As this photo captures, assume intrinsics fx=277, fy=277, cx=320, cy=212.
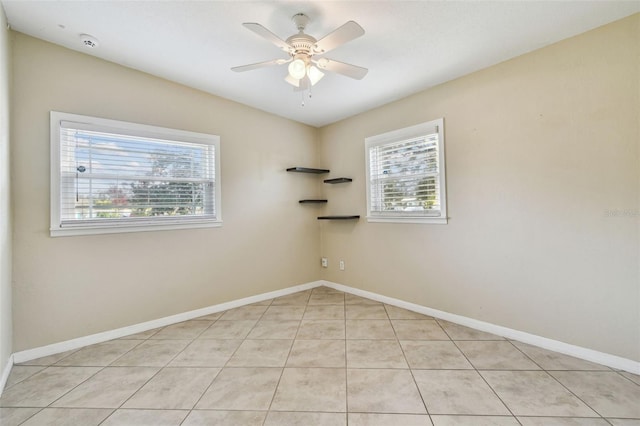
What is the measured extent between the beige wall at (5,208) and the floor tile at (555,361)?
→ 3773mm

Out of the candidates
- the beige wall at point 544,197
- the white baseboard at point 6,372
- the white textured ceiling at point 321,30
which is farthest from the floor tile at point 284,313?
the white textured ceiling at point 321,30

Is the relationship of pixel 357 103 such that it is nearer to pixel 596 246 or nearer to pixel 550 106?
pixel 550 106

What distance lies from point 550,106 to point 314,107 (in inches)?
92.7

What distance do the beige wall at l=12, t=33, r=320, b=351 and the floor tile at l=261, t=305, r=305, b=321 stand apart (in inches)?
17.1

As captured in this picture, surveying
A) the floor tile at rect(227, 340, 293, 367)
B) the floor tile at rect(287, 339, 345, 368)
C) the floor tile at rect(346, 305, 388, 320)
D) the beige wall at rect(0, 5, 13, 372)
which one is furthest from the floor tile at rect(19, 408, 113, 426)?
the floor tile at rect(346, 305, 388, 320)

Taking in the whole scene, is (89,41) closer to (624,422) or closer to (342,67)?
(342,67)

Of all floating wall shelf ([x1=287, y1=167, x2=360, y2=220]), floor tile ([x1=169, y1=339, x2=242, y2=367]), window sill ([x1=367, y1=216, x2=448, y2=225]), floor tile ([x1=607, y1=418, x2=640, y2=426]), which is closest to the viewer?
floor tile ([x1=607, y1=418, x2=640, y2=426])

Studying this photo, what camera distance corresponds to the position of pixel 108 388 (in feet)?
6.04

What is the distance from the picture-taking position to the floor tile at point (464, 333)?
8.07 feet

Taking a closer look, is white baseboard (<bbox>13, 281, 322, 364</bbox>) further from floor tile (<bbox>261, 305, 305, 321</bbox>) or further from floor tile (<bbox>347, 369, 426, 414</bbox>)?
floor tile (<bbox>347, 369, 426, 414</bbox>)

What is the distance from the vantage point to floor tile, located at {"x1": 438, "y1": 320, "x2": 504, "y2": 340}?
8.07 feet

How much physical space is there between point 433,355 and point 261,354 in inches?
54.1

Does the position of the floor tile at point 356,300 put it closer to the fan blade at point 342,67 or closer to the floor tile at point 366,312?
the floor tile at point 366,312

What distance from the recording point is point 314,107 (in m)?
3.50
